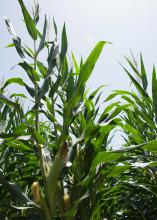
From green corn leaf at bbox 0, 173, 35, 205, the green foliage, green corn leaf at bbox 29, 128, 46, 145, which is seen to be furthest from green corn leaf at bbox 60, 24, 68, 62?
green corn leaf at bbox 0, 173, 35, 205

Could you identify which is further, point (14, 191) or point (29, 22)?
point (29, 22)

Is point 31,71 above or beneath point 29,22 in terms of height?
beneath

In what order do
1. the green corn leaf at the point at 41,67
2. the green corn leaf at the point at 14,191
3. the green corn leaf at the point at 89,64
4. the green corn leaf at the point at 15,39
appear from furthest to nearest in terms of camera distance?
the green corn leaf at the point at 41,67, the green corn leaf at the point at 15,39, the green corn leaf at the point at 89,64, the green corn leaf at the point at 14,191

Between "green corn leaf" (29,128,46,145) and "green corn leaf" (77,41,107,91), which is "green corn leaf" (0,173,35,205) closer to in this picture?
"green corn leaf" (29,128,46,145)

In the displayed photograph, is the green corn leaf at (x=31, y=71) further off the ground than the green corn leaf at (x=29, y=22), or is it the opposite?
the green corn leaf at (x=29, y=22)

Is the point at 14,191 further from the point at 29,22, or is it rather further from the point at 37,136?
the point at 29,22

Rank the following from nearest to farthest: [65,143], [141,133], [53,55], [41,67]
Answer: [65,143] → [53,55] → [41,67] → [141,133]

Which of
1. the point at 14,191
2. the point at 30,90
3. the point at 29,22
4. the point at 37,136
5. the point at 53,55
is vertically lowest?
the point at 14,191

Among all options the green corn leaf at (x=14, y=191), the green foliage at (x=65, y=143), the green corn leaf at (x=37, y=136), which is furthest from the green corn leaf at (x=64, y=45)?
the green corn leaf at (x=14, y=191)

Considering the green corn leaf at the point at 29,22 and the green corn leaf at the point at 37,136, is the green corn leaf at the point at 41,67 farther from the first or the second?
the green corn leaf at the point at 37,136

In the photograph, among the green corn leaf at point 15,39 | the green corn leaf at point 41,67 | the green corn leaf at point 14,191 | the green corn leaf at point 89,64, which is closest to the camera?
the green corn leaf at point 14,191

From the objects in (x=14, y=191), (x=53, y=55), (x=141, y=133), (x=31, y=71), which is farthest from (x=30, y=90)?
(x=141, y=133)

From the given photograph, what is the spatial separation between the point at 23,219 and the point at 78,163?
39cm

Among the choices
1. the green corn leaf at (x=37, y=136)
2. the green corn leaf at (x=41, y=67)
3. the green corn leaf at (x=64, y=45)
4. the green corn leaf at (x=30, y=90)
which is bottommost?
the green corn leaf at (x=37, y=136)
